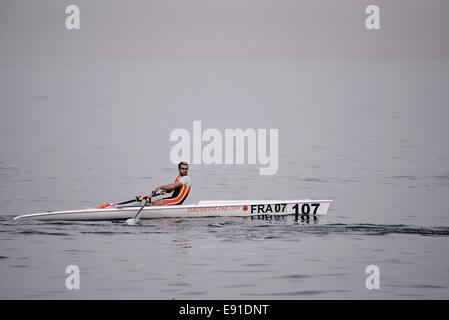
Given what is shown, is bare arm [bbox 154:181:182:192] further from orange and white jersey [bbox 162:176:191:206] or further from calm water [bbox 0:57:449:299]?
calm water [bbox 0:57:449:299]

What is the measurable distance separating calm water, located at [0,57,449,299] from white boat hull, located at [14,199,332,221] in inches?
15.0

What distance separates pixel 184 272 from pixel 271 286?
2.45 m

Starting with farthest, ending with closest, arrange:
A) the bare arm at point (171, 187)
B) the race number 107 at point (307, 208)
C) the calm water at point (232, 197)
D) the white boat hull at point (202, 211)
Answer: the race number 107 at point (307, 208) < the bare arm at point (171, 187) < the white boat hull at point (202, 211) < the calm water at point (232, 197)

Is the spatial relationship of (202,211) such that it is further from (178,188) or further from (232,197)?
(232,197)

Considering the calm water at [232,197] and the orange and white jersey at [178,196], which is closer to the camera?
the calm water at [232,197]

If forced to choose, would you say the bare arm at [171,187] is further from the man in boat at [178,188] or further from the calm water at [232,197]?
the calm water at [232,197]

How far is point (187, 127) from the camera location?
8150 cm

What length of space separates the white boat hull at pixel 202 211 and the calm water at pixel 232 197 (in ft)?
1.25

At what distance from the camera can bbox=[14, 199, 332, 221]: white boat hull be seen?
31812 millimetres

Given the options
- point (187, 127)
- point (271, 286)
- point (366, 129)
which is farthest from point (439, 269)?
point (187, 127)

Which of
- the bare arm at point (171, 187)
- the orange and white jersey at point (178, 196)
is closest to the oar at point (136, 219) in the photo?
the bare arm at point (171, 187)

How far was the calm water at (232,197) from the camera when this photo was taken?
2583cm

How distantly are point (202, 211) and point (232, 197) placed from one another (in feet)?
27.7
